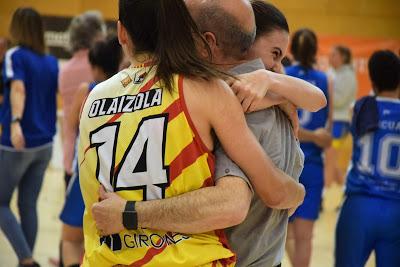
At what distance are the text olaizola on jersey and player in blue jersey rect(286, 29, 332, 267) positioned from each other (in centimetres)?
270

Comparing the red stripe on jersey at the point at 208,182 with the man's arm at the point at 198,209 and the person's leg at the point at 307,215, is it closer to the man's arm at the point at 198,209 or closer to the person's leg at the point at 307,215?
the man's arm at the point at 198,209

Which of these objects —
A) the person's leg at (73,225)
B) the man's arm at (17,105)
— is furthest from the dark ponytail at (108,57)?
the man's arm at (17,105)

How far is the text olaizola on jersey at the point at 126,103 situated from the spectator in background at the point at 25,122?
2697mm

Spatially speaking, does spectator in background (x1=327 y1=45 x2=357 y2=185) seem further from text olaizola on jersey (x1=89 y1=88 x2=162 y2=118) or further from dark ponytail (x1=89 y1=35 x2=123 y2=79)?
text olaizola on jersey (x1=89 y1=88 x2=162 y2=118)

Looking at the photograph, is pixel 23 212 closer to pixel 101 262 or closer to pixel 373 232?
pixel 373 232

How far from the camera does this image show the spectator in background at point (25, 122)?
442 centimetres

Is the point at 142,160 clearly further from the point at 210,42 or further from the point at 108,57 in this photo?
the point at 108,57

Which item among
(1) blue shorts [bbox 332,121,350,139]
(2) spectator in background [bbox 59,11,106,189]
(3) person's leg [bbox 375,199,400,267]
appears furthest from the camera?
(1) blue shorts [bbox 332,121,350,139]

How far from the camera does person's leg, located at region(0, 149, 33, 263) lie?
174 inches

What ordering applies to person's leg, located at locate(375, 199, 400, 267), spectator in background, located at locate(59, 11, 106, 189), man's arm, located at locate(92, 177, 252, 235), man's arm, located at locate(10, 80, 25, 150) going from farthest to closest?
spectator in background, located at locate(59, 11, 106, 189)
man's arm, located at locate(10, 80, 25, 150)
person's leg, located at locate(375, 199, 400, 267)
man's arm, located at locate(92, 177, 252, 235)

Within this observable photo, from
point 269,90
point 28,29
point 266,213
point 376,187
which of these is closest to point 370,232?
point 376,187

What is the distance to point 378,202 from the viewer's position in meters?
3.58

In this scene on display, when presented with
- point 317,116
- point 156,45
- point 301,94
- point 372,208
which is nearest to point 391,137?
point 372,208

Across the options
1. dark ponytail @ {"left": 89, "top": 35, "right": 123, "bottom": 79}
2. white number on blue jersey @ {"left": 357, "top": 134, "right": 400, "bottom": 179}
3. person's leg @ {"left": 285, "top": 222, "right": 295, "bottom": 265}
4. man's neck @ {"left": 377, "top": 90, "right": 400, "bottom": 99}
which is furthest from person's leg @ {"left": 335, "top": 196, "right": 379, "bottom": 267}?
dark ponytail @ {"left": 89, "top": 35, "right": 123, "bottom": 79}
